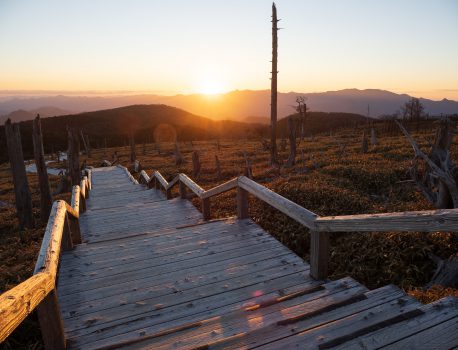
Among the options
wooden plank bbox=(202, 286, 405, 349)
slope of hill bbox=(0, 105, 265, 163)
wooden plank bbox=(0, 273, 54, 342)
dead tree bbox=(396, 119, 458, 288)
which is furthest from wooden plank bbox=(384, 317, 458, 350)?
slope of hill bbox=(0, 105, 265, 163)

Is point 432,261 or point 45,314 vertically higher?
point 45,314

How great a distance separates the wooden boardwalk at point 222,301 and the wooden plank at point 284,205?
63 centimetres

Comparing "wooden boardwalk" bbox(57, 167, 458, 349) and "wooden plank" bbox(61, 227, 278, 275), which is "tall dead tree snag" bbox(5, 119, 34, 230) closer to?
"wooden boardwalk" bbox(57, 167, 458, 349)

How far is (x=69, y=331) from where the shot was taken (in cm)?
302

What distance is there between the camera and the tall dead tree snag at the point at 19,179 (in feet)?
30.6

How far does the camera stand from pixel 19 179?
9758mm

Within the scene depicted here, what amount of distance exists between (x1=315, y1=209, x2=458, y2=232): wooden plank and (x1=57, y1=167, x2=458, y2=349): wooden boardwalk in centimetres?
61

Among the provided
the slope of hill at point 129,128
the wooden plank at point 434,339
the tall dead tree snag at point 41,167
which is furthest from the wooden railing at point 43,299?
the slope of hill at point 129,128

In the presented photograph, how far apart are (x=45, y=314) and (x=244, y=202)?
3.79 m

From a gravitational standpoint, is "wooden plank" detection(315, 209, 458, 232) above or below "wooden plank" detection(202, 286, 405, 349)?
above

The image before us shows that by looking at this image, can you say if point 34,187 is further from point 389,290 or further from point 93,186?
point 389,290

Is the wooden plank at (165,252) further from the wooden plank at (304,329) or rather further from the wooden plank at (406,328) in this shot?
the wooden plank at (406,328)

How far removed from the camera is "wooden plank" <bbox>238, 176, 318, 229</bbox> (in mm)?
3664

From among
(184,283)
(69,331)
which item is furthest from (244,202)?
(69,331)
